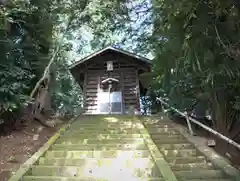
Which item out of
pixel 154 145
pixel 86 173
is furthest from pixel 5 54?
pixel 154 145

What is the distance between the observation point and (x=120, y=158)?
629 centimetres

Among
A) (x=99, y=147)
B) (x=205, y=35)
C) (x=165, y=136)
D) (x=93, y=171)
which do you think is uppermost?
(x=205, y=35)

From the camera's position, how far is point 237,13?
15.4 feet

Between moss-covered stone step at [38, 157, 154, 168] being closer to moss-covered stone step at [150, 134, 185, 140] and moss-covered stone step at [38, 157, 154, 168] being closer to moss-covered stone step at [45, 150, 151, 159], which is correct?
moss-covered stone step at [45, 150, 151, 159]

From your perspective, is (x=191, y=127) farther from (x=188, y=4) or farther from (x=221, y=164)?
(x=188, y=4)

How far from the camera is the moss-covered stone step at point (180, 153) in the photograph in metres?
6.53

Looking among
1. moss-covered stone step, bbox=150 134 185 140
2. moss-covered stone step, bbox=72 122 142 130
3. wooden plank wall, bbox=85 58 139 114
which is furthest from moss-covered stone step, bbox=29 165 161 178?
wooden plank wall, bbox=85 58 139 114

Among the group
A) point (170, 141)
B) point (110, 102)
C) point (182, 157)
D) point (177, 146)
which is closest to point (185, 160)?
point (182, 157)

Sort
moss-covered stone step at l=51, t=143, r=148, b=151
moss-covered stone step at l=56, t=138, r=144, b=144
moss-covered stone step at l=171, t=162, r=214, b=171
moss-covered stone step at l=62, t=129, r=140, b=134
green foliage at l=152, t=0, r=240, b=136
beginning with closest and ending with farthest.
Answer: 1. green foliage at l=152, t=0, r=240, b=136
2. moss-covered stone step at l=171, t=162, r=214, b=171
3. moss-covered stone step at l=51, t=143, r=148, b=151
4. moss-covered stone step at l=56, t=138, r=144, b=144
5. moss-covered stone step at l=62, t=129, r=140, b=134

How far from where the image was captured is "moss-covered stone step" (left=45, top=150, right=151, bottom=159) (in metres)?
6.45

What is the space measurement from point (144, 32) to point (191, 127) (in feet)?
23.8

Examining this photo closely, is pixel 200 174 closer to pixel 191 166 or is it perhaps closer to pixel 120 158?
pixel 191 166

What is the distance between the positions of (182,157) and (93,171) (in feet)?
7.39

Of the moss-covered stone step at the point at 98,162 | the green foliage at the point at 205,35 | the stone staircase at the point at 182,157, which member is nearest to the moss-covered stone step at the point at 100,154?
the moss-covered stone step at the point at 98,162
